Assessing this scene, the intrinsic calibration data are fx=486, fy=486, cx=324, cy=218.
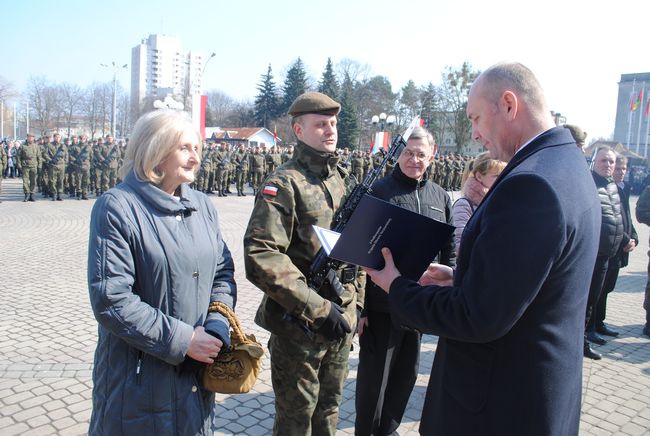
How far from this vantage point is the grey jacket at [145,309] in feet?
6.52

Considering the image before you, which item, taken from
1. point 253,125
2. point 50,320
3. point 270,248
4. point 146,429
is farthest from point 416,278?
point 253,125

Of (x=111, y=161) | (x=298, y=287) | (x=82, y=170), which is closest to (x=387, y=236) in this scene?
(x=298, y=287)

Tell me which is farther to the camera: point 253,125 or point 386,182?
point 253,125

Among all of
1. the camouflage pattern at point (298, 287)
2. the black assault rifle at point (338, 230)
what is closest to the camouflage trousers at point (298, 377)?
the camouflage pattern at point (298, 287)

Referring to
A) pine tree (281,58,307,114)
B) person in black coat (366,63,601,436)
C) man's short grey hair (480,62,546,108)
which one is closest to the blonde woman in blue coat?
person in black coat (366,63,601,436)

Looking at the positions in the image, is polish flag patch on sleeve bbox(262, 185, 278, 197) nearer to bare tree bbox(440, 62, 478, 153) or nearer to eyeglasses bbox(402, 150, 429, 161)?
eyeglasses bbox(402, 150, 429, 161)

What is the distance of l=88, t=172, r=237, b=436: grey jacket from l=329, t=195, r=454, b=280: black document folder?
0.71m

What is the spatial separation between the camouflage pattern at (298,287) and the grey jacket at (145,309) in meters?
0.37

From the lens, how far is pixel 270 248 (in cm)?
254

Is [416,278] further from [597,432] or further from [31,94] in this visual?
[31,94]

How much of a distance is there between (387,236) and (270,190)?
82cm

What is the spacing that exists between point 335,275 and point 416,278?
2.11ft

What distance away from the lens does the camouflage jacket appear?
2.50 meters

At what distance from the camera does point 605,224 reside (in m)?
5.52
